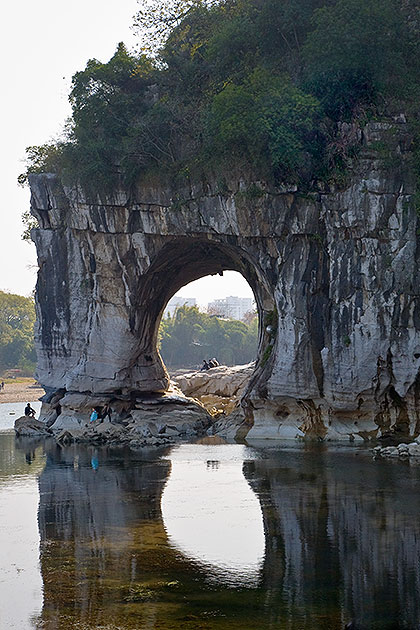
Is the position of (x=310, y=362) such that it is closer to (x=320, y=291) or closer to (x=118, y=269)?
(x=320, y=291)

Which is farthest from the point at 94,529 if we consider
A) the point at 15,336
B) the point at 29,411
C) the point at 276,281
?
the point at 15,336

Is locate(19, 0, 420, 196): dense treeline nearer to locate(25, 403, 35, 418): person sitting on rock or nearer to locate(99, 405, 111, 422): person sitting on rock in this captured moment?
locate(99, 405, 111, 422): person sitting on rock

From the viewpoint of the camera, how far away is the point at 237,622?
1052cm

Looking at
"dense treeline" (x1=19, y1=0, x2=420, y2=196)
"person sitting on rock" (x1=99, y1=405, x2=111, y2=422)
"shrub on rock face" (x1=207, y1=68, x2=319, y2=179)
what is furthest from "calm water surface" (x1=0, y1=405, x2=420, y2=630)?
"dense treeline" (x1=19, y1=0, x2=420, y2=196)

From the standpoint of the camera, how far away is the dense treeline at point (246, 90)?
2627 cm

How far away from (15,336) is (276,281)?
1988 inches

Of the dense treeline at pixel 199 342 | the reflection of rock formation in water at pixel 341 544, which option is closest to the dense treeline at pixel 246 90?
the reflection of rock formation in water at pixel 341 544

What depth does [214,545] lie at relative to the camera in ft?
46.9

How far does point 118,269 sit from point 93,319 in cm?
226

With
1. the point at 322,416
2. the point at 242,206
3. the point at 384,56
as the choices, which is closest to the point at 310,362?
the point at 322,416

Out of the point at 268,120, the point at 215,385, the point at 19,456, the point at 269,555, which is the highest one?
the point at 268,120

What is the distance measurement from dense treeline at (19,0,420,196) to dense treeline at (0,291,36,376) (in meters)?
42.8

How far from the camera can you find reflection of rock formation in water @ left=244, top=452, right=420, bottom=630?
10930 mm

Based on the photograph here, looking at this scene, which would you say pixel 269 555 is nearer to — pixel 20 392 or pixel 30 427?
pixel 30 427
